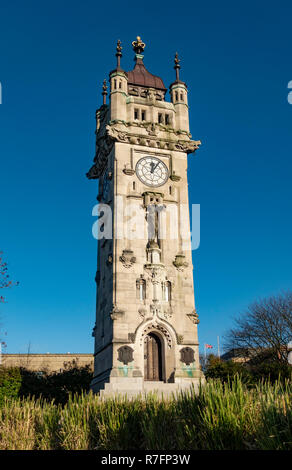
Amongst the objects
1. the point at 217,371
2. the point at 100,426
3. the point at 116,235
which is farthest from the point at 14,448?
the point at 217,371

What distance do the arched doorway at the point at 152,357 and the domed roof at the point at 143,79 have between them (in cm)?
2583

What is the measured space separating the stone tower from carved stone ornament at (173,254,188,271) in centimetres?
8

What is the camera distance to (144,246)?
37.9 meters

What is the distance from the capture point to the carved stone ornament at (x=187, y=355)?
1388 inches

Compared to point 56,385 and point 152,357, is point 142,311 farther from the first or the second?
point 56,385

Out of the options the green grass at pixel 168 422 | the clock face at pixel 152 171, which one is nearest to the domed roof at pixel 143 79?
the clock face at pixel 152 171

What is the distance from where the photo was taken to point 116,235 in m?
37.6

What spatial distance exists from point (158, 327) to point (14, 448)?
2186 cm

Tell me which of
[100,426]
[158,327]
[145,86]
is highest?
[145,86]

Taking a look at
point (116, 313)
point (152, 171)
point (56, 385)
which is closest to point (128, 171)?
point (152, 171)

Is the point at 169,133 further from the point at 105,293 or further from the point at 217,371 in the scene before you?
the point at 217,371

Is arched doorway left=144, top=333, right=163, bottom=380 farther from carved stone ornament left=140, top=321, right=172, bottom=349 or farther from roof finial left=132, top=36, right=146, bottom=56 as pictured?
roof finial left=132, top=36, right=146, bottom=56

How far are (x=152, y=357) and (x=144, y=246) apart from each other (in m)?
8.85
